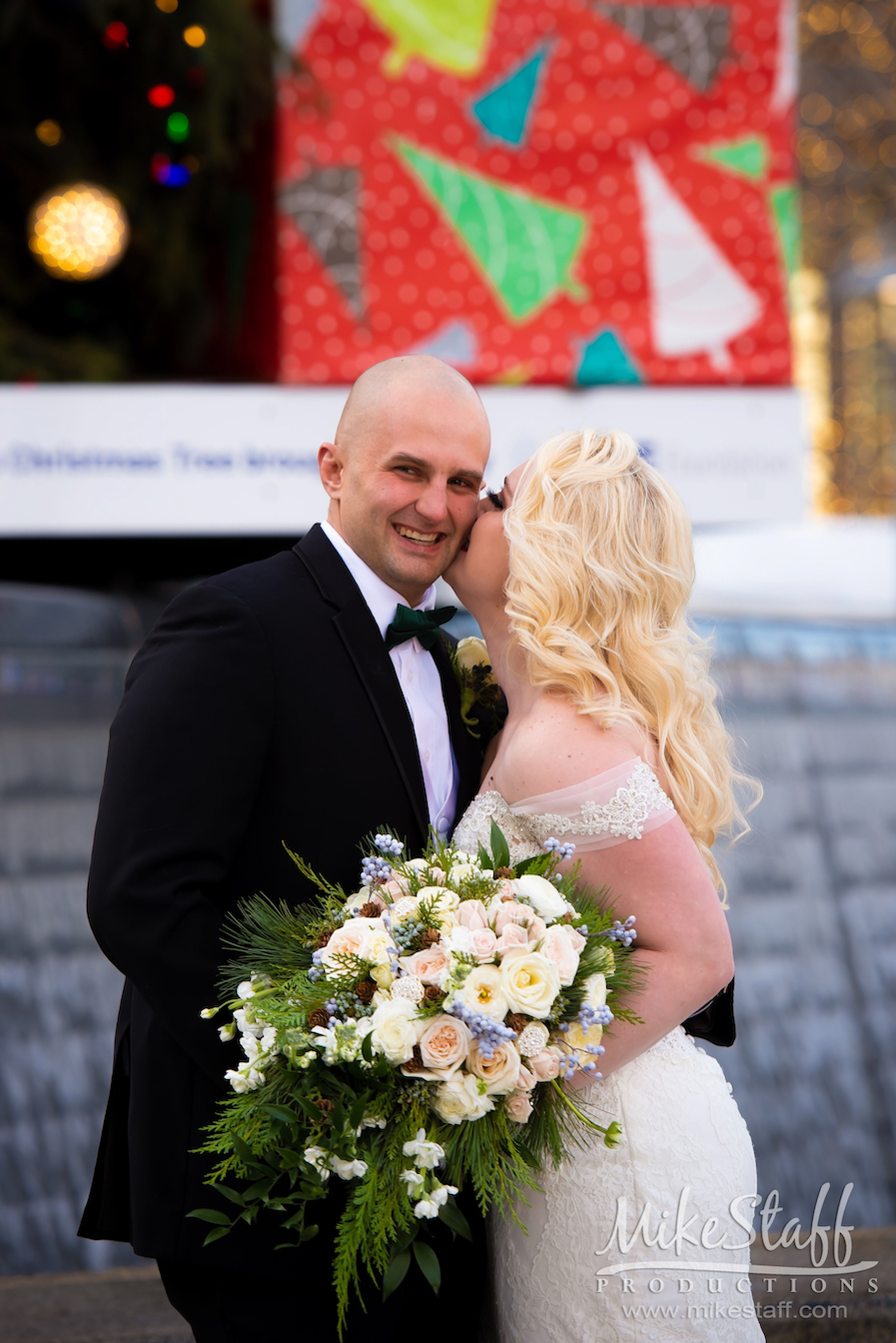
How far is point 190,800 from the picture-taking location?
5.87 ft

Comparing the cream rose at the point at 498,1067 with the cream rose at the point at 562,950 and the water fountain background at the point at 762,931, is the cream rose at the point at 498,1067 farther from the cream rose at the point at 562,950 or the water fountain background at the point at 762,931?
the water fountain background at the point at 762,931

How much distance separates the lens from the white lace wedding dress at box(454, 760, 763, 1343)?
6.32ft

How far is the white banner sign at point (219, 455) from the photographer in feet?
15.6

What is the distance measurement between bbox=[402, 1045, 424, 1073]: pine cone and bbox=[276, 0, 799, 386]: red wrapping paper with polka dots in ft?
12.7

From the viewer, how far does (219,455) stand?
483cm

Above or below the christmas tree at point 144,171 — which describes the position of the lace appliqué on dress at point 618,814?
below

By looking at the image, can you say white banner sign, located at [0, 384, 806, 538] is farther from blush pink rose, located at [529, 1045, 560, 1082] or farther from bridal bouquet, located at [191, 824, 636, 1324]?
blush pink rose, located at [529, 1045, 560, 1082]

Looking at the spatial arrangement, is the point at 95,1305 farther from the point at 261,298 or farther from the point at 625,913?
the point at 261,298

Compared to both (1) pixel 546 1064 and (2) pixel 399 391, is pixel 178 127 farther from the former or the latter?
(1) pixel 546 1064

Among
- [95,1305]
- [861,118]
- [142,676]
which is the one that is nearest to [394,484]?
[142,676]

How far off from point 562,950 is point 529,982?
6 cm

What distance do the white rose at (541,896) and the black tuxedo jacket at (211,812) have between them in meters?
0.37

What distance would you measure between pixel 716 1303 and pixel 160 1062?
37.9 inches

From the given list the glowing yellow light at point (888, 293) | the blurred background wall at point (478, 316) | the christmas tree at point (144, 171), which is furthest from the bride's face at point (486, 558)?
the glowing yellow light at point (888, 293)
